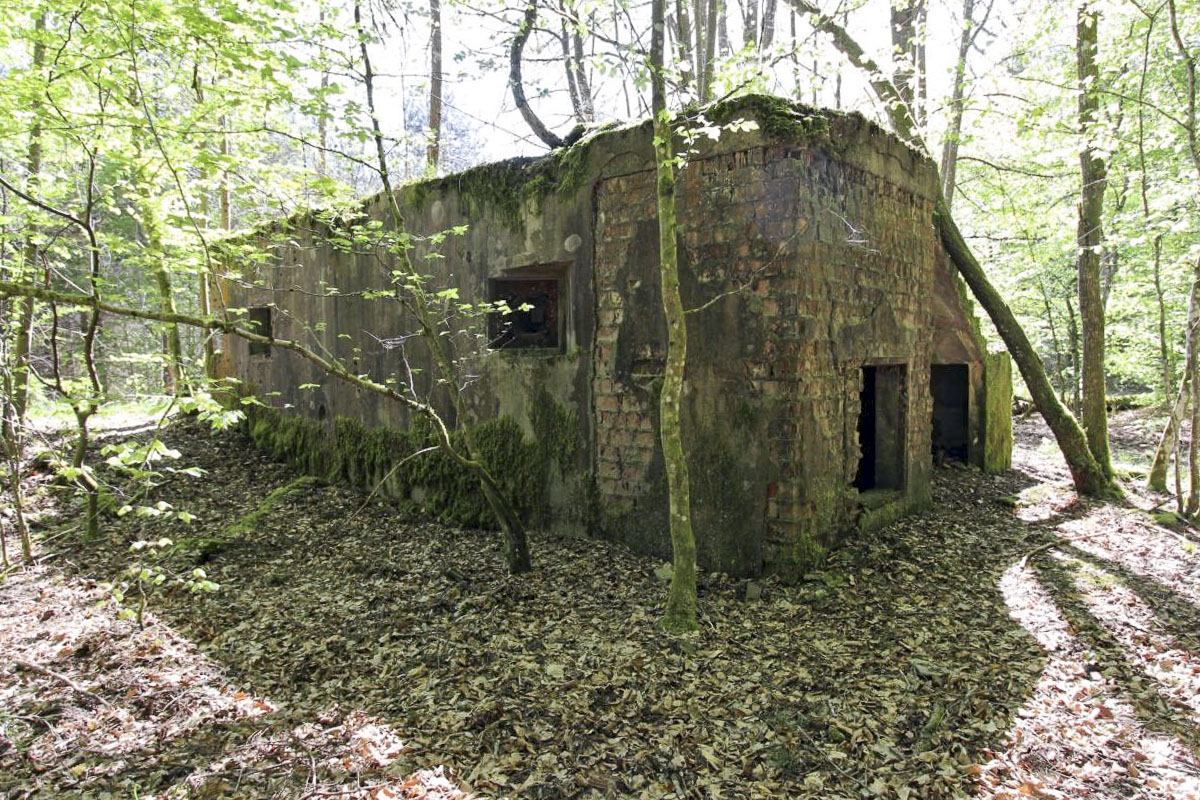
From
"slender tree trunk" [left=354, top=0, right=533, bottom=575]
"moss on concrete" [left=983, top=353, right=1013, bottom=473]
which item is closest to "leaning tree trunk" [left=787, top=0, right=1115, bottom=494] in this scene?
"moss on concrete" [left=983, top=353, right=1013, bottom=473]

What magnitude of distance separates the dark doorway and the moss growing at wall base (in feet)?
16.7

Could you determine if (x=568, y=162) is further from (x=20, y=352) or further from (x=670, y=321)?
(x=20, y=352)

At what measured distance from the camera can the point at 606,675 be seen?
3664 mm

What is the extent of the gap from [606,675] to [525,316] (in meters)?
3.87

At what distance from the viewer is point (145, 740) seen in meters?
3.24

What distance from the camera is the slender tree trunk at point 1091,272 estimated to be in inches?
290

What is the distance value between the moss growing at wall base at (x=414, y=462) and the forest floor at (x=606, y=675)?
1.88 feet

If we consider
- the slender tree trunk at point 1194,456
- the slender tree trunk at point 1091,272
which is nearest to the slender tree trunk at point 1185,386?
the slender tree trunk at point 1194,456

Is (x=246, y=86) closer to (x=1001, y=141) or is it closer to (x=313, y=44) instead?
(x=313, y=44)

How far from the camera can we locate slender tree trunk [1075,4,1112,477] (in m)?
7.37

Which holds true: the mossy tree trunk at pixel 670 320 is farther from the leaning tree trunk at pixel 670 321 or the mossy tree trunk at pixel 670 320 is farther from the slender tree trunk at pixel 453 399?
the slender tree trunk at pixel 453 399

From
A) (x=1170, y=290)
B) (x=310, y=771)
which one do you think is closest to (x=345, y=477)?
(x=310, y=771)

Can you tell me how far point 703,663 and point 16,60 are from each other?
24.2 ft

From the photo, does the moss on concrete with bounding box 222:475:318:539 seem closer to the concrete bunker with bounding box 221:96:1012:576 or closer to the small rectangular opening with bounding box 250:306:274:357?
the concrete bunker with bounding box 221:96:1012:576
